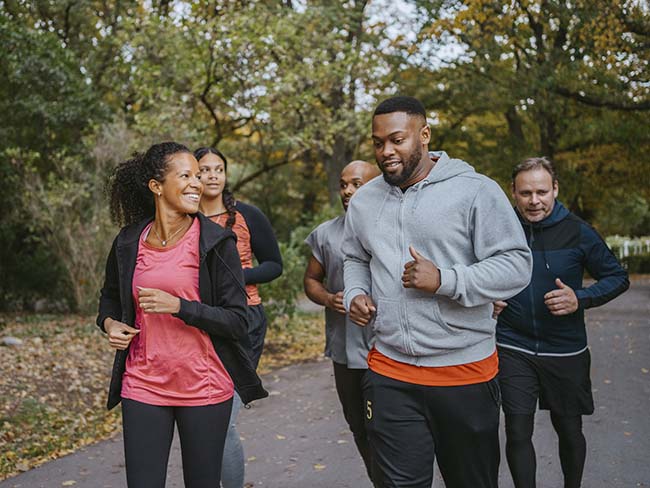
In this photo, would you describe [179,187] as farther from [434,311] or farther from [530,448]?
[530,448]

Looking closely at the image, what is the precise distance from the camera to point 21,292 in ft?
67.2

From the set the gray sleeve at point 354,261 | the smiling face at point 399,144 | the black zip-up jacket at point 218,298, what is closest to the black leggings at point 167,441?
the black zip-up jacket at point 218,298

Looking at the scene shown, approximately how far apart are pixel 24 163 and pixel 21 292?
4.49 metres

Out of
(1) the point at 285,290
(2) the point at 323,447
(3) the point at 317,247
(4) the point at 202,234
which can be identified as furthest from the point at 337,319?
(1) the point at 285,290

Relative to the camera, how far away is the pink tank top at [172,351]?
3.48 metres

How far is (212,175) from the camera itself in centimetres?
500

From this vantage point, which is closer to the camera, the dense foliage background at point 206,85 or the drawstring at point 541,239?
the drawstring at point 541,239

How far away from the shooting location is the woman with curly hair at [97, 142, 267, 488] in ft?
11.3

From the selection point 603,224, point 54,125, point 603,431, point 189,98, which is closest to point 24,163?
point 54,125

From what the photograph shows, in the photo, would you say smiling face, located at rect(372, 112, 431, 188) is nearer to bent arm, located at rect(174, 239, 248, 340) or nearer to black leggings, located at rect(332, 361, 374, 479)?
bent arm, located at rect(174, 239, 248, 340)

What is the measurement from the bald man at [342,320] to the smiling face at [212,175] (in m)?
0.71

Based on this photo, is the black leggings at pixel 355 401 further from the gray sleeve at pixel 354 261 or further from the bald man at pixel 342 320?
the gray sleeve at pixel 354 261

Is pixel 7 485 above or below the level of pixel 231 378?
below

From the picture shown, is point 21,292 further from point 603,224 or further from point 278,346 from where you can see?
point 603,224
